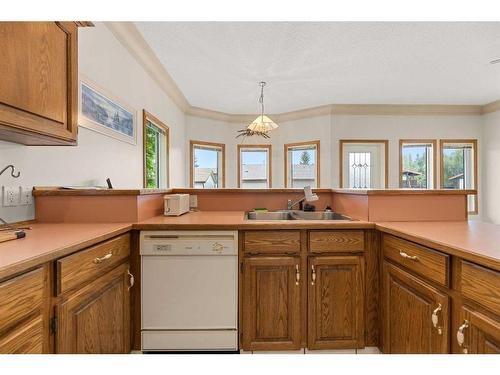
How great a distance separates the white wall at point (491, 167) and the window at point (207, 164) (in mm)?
4949

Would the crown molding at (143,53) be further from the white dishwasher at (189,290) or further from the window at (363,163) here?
the window at (363,163)

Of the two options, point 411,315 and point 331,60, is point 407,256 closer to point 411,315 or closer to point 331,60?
point 411,315

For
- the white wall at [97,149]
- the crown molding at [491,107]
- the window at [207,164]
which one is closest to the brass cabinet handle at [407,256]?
the white wall at [97,149]

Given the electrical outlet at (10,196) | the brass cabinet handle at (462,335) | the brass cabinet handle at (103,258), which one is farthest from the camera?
the electrical outlet at (10,196)

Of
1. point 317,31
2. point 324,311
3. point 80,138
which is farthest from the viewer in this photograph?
point 317,31

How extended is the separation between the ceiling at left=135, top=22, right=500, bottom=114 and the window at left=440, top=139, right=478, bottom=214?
79cm

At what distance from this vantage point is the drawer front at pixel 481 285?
90cm

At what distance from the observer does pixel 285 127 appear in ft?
19.0

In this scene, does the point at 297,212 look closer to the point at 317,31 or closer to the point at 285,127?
the point at 317,31

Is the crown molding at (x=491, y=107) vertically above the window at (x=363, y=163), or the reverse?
the crown molding at (x=491, y=107)
